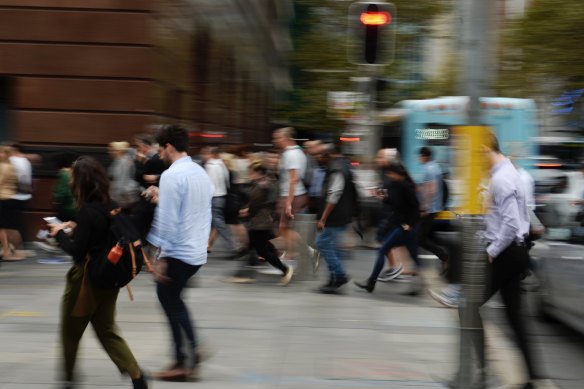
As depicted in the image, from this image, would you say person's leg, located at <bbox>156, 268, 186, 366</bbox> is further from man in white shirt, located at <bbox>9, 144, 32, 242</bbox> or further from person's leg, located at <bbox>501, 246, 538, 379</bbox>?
man in white shirt, located at <bbox>9, 144, 32, 242</bbox>

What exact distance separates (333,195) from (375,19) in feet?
Result: 6.82

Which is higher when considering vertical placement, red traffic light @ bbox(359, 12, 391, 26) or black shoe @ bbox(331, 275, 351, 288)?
red traffic light @ bbox(359, 12, 391, 26)

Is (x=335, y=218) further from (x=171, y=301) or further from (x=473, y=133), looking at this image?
(x=473, y=133)

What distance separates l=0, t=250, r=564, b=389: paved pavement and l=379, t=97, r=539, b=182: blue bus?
23.4 feet

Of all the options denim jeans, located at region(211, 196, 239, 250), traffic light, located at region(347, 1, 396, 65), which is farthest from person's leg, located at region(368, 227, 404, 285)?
denim jeans, located at region(211, 196, 239, 250)

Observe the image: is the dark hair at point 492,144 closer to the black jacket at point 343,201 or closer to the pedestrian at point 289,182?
the black jacket at point 343,201

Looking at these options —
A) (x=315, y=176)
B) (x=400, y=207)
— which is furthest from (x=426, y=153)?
(x=315, y=176)

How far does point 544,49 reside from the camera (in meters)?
24.6

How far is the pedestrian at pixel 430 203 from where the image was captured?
10760 mm

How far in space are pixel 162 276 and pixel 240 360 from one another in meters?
1.32

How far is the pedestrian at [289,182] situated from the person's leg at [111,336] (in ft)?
17.4

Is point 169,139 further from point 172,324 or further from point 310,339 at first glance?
point 310,339

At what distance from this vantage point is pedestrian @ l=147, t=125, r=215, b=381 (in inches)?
232

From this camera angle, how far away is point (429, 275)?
11.7 m
